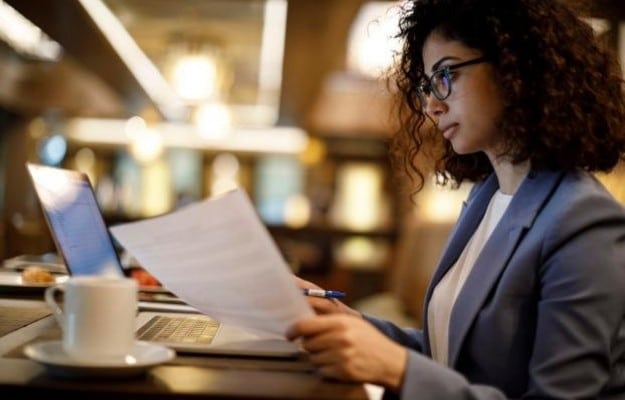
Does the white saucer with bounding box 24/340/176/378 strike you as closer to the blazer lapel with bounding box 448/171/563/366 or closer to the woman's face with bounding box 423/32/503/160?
the blazer lapel with bounding box 448/171/563/366

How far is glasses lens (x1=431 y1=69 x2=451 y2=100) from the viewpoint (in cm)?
122

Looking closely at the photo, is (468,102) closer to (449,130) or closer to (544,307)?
(449,130)

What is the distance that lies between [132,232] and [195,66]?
3.95m

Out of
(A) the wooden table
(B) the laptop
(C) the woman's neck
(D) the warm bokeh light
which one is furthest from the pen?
(D) the warm bokeh light

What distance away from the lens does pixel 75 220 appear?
4.36 feet

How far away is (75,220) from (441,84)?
68cm

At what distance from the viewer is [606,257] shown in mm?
1011

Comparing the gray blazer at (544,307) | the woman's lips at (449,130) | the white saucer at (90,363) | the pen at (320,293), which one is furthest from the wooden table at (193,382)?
the woman's lips at (449,130)

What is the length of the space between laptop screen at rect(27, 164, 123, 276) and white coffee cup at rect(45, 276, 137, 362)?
35cm

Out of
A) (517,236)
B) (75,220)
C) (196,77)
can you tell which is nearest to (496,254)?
(517,236)

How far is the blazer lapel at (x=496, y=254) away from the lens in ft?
3.59

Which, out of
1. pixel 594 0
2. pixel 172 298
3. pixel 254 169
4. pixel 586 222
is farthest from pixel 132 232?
pixel 254 169

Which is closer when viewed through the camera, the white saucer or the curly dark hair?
the white saucer

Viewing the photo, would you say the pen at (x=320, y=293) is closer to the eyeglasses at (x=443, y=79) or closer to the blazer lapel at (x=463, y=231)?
the blazer lapel at (x=463, y=231)
